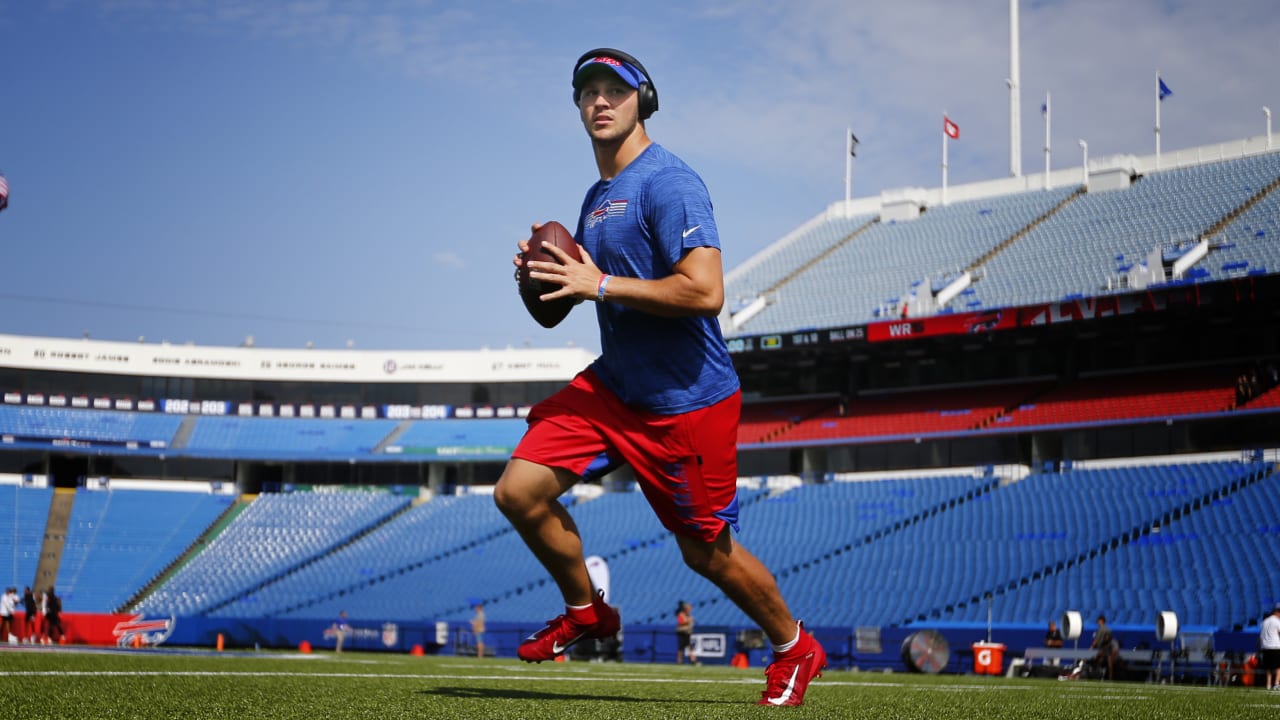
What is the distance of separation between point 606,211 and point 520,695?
216cm

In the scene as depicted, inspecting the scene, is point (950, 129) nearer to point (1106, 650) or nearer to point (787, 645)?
point (1106, 650)

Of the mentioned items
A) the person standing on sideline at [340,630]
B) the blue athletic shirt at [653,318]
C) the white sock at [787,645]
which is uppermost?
the blue athletic shirt at [653,318]

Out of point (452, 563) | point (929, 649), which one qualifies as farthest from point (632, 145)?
point (452, 563)

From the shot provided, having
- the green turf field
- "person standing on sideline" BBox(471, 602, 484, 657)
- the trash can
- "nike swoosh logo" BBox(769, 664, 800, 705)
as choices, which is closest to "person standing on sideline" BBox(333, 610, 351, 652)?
"person standing on sideline" BBox(471, 602, 484, 657)

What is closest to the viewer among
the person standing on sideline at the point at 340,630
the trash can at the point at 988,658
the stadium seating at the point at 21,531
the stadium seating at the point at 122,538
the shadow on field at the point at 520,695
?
the shadow on field at the point at 520,695

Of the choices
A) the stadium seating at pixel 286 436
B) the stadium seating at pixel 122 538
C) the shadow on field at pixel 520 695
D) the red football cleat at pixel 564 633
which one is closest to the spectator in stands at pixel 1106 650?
the shadow on field at pixel 520 695

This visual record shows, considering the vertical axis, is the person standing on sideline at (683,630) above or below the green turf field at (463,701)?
below

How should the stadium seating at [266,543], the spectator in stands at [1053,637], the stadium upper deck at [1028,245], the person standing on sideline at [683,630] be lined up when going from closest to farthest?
the spectator in stands at [1053,637] < the person standing on sideline at [683,630] < the stadium upper deck at [1028,245] < the stadium seating at [266,543]

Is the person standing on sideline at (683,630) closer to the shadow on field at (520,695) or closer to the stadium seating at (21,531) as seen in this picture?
the shadow on field at (520,695)

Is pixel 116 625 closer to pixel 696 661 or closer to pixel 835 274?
pixel 696 661

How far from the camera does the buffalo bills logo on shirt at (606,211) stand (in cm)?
456

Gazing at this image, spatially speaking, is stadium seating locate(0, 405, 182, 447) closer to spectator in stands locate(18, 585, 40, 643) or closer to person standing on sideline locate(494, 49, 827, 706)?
spectator in stands locate(18, 585, 40, 643)

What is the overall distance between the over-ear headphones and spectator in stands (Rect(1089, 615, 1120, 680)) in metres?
15.4

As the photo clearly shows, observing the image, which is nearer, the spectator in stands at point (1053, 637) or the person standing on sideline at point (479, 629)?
the spectator in stands at point (1053, 637)
